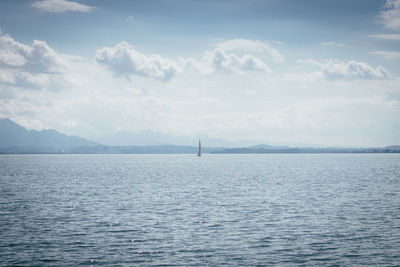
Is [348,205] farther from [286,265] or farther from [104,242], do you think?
[104,242]

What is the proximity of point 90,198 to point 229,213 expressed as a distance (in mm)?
33210

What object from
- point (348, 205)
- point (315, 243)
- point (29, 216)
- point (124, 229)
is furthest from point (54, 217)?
point (348, 205)

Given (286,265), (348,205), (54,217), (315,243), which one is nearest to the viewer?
(286,265)

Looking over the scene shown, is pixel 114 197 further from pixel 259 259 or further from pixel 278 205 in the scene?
pixel 259 259

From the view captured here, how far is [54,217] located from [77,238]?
580 inches

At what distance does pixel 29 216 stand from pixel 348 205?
175ft

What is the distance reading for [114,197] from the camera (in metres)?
76.8

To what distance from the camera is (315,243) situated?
3891cm

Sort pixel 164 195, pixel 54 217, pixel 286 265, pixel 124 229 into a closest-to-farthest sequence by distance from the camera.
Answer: pixel 286 265
pixel 124 229
pixel 54 217
pixel 164 195

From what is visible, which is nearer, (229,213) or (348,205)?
(229,213)

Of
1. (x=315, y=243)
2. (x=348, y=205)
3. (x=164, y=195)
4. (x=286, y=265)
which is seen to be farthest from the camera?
(x=164, y=195)

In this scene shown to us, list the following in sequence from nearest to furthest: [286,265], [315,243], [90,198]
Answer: [286,265]
[315,243]
[90,198]

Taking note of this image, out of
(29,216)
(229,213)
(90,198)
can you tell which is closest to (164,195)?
(90,198)

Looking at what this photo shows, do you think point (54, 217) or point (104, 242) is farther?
point (54, 217)
